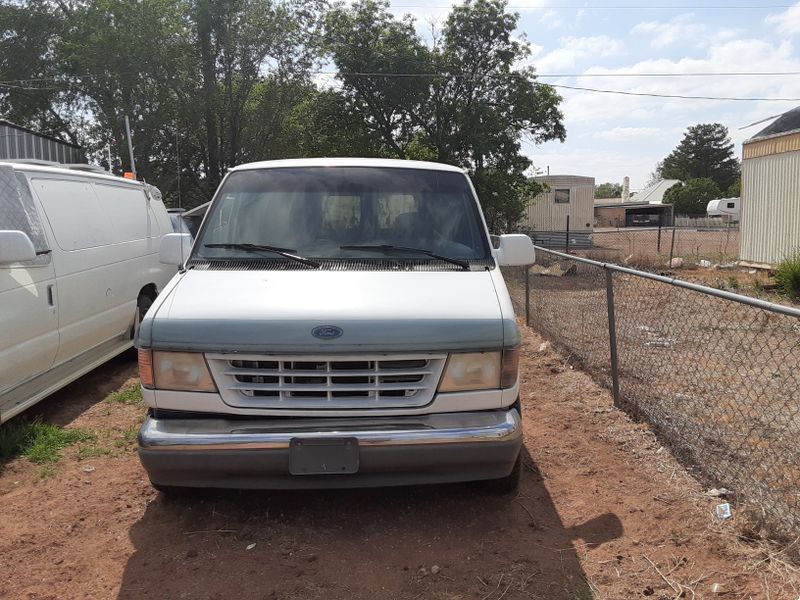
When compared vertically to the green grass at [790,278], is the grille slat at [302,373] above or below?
above

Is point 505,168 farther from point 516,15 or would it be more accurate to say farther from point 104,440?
point 104,440

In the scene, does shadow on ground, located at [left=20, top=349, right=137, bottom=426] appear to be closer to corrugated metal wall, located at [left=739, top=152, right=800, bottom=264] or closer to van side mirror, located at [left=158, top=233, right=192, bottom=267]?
van side mirror, located at [left=158, top=233, right=192, bottom=267]

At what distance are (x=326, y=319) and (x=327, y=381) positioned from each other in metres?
0.31

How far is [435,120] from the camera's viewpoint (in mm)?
22188

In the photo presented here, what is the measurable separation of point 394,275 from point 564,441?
78.0 inches

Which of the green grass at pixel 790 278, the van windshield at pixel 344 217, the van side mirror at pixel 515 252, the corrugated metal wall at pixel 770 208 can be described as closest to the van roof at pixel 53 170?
the van windshield at pixel 344 217

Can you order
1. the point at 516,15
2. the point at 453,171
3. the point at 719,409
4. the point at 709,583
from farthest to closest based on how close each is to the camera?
the point at 516,15, the point at 719,409, the point at 453,171, the point at 709,583

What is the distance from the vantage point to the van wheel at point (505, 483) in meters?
3.72

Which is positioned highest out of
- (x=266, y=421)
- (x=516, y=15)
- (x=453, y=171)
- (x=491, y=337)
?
(x=516, y=15)

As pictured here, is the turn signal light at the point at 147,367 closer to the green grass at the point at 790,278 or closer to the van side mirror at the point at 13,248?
the van side mirror at the point at 13,248

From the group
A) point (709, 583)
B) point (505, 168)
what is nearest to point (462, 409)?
point (709, 583)

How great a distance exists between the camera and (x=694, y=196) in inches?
2665

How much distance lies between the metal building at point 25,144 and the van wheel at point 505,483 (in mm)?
12456

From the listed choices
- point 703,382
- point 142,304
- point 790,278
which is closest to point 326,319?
point 703,382
